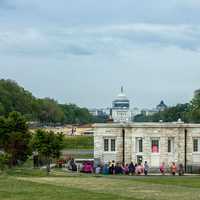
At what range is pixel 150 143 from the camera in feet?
205

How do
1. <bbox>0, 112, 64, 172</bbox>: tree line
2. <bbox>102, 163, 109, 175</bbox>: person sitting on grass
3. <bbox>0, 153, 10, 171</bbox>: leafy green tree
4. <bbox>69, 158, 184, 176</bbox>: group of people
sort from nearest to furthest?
<bbox>0, 153, 10, 171</bbox>: leafy green tree
<bbox>0, 112, 64, 172</bbox>: tree line
<bbox>102, 163, 109, 175</bbox>: person sitting on grass
<bbox>69, 158, 184, 176</bbox>: group of people

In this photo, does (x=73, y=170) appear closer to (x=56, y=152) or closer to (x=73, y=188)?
(x=56, y=152)

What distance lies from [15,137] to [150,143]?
A: 13623mm

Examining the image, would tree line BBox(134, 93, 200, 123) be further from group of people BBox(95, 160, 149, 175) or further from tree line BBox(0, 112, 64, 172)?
tree line BBox(0, 112, 64, 172)

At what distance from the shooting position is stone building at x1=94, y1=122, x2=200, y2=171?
6200 cm

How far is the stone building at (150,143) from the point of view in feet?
203

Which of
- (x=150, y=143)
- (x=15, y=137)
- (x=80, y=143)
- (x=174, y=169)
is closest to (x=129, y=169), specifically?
(x=174, y=169)

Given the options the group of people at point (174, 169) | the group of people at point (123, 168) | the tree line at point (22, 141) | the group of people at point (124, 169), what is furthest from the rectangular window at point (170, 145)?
the tree line at point (22, 141)

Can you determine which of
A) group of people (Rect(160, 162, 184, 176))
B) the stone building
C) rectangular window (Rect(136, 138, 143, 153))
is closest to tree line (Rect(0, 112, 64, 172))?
group of people (Rect(160, 162, 184, 176))

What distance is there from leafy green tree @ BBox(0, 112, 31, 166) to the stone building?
35.1ft

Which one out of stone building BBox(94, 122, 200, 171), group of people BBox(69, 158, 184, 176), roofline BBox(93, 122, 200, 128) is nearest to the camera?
group of people BBox(69, 158, 184, 176)

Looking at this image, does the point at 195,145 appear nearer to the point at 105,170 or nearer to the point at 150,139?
the point at 150,139

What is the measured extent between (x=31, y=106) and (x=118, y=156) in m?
120

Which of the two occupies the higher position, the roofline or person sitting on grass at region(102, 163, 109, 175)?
the roofline
